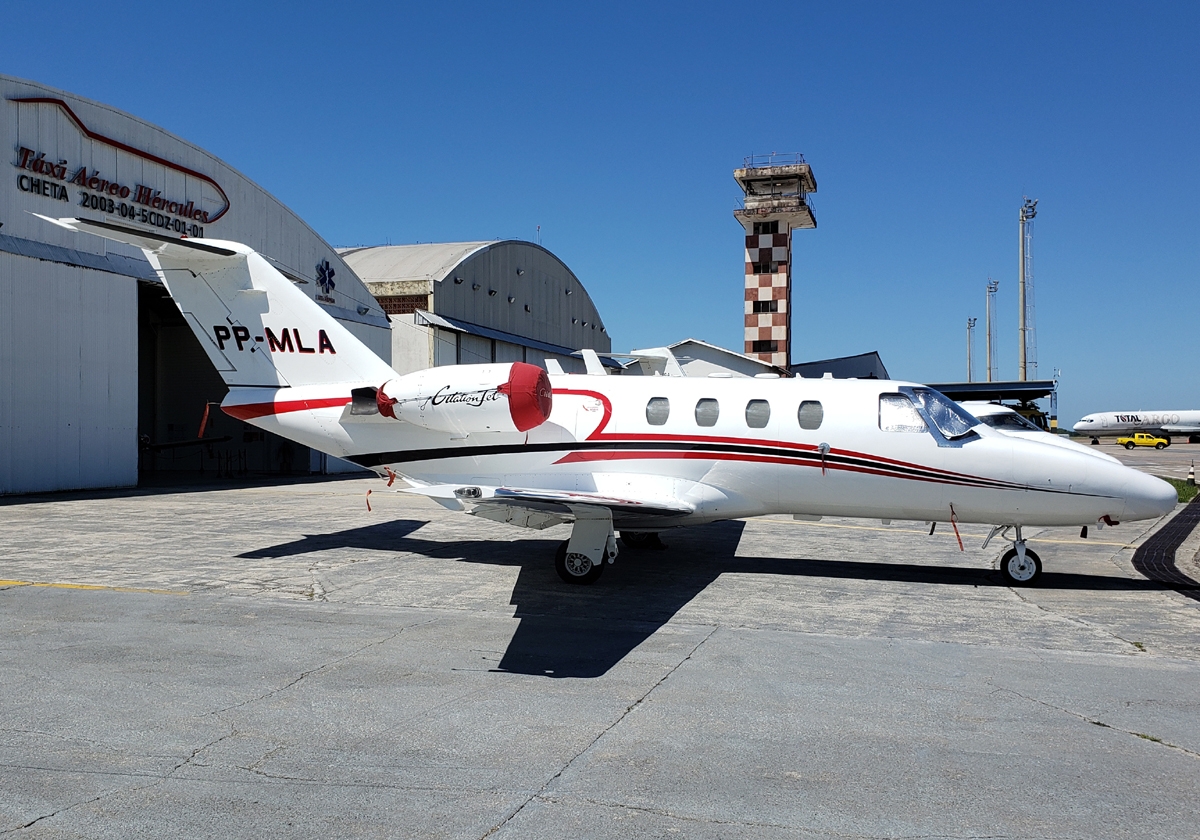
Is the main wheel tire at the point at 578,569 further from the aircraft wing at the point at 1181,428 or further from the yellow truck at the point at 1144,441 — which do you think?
the aircraft wing at the point at 1181,428

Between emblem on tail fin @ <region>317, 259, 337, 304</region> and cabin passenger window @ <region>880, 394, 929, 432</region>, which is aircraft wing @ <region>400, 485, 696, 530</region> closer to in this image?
cabin passenger window @ <region>880, 394, 929, 432</region>

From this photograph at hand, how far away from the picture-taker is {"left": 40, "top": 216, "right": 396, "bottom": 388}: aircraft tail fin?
1263 centimetres

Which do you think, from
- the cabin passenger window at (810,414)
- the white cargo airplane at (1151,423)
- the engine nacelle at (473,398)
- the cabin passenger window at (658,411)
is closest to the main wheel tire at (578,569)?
the engine nacelle at (473,398)

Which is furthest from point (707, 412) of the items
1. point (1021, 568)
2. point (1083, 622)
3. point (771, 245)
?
point (771, 245)

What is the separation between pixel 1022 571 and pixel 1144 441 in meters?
68.7

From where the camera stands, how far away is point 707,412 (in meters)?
11.4

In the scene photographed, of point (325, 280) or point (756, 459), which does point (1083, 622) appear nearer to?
point (756, 459)

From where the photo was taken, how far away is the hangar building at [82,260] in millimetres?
19516

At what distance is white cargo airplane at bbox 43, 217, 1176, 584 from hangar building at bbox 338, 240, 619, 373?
2016 centimetres

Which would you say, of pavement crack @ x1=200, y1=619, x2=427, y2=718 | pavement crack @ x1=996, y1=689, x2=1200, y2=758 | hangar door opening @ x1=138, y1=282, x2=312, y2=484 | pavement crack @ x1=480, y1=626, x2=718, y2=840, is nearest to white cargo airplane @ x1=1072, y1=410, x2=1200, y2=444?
hangar door opening @ x1=138, y1=282, x2=312, y2=484

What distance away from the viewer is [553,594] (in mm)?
9938

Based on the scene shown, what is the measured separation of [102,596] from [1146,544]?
52.0 feet

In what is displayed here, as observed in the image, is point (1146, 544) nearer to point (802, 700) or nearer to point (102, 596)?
point (802, 700)

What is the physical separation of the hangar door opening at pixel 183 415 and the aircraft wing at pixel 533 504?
2438 cm
